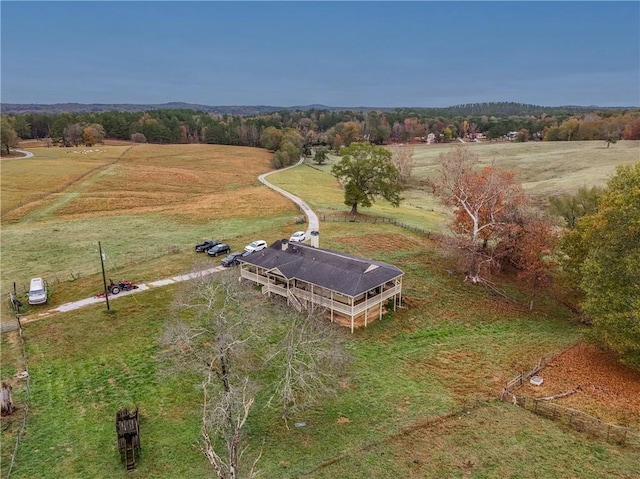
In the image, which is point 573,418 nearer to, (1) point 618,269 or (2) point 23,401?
(1) point 618,269

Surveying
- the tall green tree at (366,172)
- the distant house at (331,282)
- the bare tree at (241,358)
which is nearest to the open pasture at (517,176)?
the tall green tree at (366,172)

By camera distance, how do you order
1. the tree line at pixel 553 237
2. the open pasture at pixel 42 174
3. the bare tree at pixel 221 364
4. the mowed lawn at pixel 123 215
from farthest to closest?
the open pasture at pixel 42 174 → the mowed lawn at pixel 123 215 → the tree line at pixel 553 237 → the bare tree at pixel 221 364

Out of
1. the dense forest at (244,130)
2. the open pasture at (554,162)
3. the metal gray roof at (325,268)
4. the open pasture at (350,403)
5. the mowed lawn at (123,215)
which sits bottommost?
the open pasture at (350,403)

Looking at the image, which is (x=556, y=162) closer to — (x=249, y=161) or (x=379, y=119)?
(x=249, y=161)

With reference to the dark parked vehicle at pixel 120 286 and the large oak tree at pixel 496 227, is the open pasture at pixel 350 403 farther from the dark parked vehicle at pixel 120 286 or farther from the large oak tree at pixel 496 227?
the large oak tree at pixel 496 227

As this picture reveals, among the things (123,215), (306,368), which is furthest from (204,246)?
(123,215)

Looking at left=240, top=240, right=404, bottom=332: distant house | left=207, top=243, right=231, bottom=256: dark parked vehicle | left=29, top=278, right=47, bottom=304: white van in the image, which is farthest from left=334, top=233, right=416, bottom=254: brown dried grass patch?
left=29, top=278, right=47, bottom=304: white van

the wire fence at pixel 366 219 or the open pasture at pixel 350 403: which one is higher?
the wire fence at pixel 366 219
